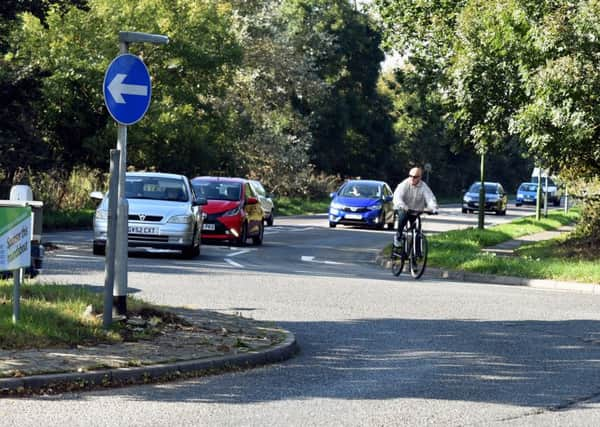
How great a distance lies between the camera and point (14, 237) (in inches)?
415

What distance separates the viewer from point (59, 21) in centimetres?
4678

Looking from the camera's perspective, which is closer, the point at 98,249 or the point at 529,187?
the point at 98,249

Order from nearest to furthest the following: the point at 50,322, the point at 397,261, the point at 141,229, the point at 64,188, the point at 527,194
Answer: the point at 50,322 < the point at 397,261 < the point at 141,229 < the point at 64,188 < the point at 527,194

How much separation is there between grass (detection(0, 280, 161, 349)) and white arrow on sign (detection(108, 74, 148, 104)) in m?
2.06

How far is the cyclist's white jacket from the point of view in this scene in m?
21.6

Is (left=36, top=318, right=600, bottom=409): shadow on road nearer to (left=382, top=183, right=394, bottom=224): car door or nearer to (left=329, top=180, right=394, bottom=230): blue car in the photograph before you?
(left=329, top=180, right=394, bottom=230): blue car

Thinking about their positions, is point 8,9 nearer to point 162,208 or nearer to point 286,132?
point 162,208

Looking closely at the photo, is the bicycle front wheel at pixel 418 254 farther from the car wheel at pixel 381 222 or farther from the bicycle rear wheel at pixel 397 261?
the car wheel at pixel 381 222

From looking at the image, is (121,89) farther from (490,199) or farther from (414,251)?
(490,199)

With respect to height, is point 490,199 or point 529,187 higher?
point 529,187

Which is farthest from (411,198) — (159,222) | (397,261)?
(159,222)

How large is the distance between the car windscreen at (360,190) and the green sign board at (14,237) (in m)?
31.2

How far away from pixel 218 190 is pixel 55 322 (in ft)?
60.4

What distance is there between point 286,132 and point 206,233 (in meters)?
43.0
